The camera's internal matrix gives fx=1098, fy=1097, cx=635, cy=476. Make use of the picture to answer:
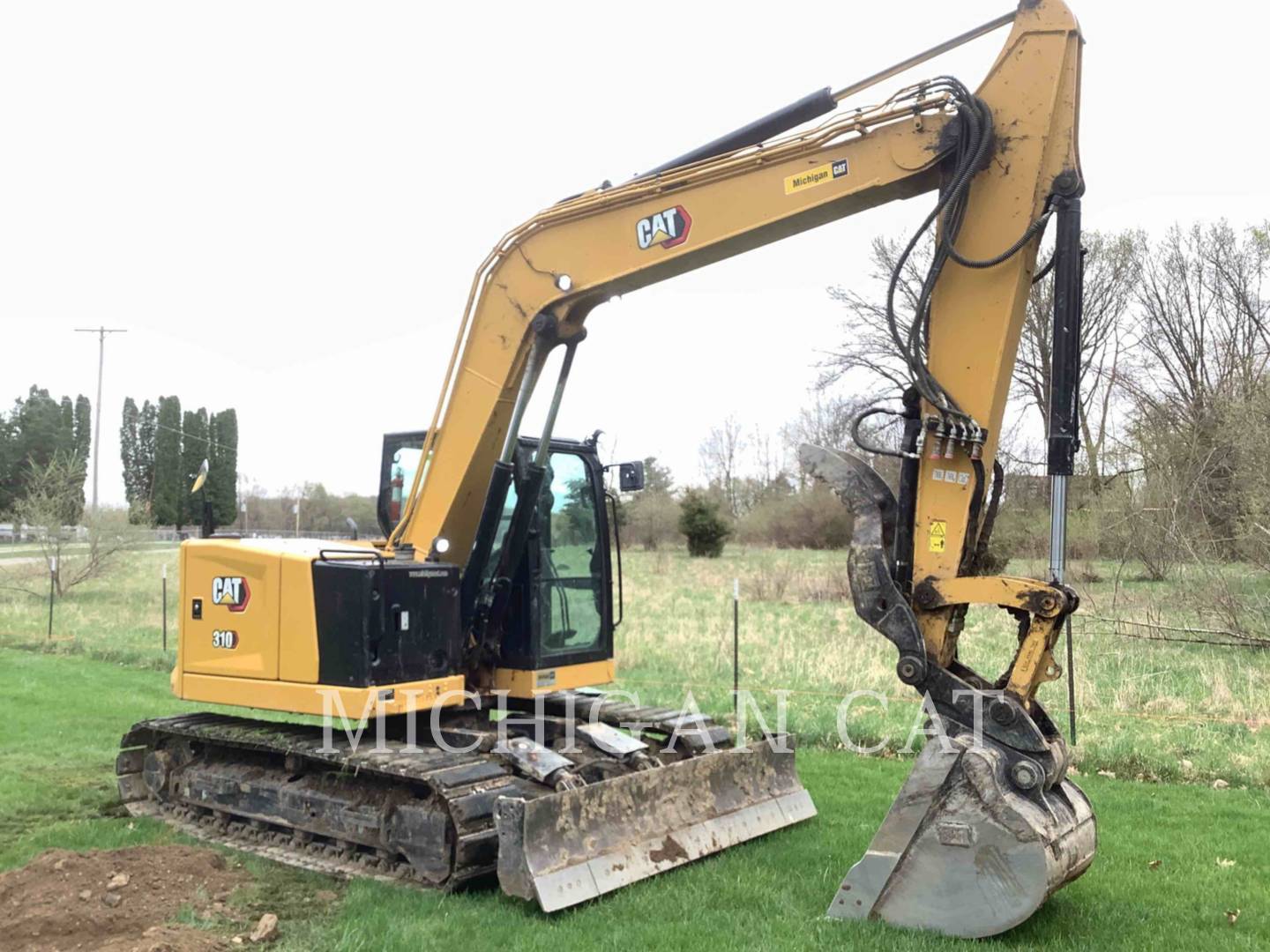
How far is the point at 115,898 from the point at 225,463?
4531 cm

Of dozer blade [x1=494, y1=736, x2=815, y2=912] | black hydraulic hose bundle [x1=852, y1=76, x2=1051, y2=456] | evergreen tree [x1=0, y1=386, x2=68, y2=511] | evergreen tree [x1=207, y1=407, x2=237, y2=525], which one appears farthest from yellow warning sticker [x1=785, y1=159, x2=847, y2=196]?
evergreen tree [x1=0, y1=386, x2=68, y2=511]

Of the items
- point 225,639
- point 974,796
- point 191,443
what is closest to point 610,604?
point 225,639

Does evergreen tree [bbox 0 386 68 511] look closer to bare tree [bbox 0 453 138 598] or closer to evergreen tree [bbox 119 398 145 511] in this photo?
evergreen tree [bbox 119 398 145 511]

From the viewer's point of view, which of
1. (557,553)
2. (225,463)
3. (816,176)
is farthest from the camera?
(225,463)

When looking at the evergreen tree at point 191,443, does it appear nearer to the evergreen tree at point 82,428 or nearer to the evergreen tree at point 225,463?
the evergreen tree at point 225,463

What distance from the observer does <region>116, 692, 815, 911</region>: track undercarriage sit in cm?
537

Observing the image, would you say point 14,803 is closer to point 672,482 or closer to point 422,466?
point 422,466

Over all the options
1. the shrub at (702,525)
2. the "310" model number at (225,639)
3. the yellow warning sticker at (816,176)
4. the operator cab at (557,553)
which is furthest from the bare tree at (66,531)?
the yellow warning sticker at (816,176)

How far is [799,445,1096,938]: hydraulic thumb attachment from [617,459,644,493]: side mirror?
1979 millimetres

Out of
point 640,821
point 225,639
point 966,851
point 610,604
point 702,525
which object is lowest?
point 640,821

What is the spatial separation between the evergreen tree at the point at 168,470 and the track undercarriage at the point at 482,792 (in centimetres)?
4091

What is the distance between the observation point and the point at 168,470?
51.1 m

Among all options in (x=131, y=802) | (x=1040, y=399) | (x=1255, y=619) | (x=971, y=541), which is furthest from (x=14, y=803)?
(x=1040, y=399)

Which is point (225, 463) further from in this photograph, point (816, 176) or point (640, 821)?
point (816, 176)
